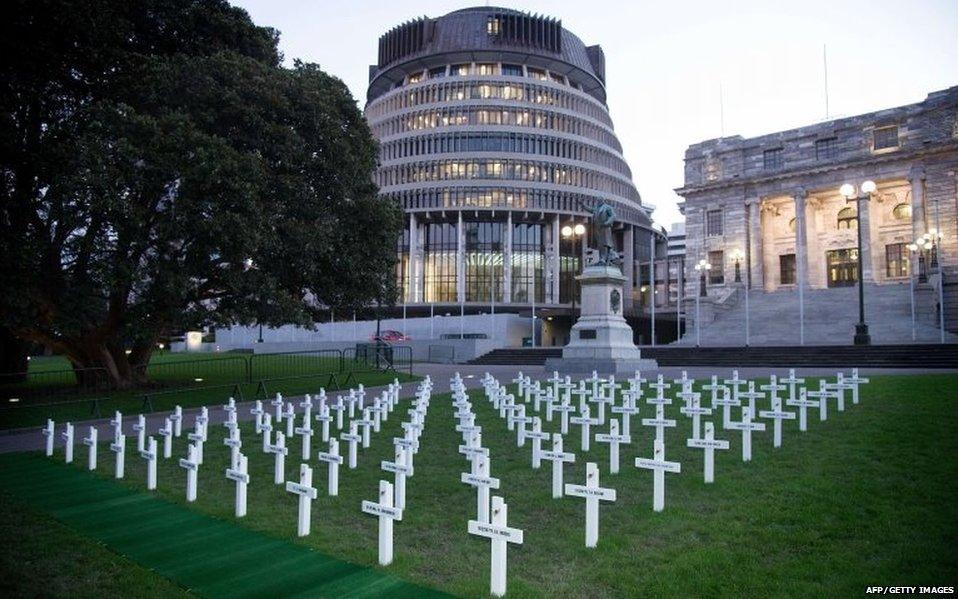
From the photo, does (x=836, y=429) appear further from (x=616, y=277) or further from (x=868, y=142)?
(x=868, y=142)

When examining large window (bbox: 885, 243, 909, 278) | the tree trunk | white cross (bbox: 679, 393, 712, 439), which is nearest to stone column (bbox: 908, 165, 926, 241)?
large window (bbox: 885, 243, 909, 278)

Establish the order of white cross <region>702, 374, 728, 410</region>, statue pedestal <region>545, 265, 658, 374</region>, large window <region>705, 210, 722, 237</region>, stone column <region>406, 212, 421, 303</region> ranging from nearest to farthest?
white cross <region>702, 374, 728, 410</region>
statue pedestal <region>545, 265, 658, 374</region>
large window <region>705, 210, 722, 237</region>
stone column <region>406, 212, 421, 303</region>

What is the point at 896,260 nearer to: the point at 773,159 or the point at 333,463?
the point at 773,159

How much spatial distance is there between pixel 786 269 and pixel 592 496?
61.5 metres

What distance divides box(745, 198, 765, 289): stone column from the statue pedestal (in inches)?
1340

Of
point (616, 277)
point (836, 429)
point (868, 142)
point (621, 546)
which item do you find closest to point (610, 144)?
point (868, 142)

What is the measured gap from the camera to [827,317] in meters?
50.2

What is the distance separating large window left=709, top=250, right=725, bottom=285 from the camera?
208 feet

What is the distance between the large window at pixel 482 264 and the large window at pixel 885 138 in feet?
148

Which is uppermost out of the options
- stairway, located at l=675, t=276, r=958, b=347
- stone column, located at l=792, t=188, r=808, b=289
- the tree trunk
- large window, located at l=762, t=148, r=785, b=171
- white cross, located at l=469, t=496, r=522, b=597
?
large window, located at l=762, t=148, r=785, b=171

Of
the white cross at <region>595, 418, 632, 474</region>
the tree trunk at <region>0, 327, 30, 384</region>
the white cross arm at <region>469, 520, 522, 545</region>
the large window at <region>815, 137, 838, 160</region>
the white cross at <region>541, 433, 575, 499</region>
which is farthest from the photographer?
the large window at <region>815, 137, 838, 160</region>

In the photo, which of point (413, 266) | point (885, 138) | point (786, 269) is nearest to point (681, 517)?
point (885, 138)

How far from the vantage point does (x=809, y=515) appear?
308 inches

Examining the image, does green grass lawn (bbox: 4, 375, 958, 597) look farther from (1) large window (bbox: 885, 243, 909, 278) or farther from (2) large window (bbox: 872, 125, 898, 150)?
(2) large window (bbox: 872, 125, 898, 150)
